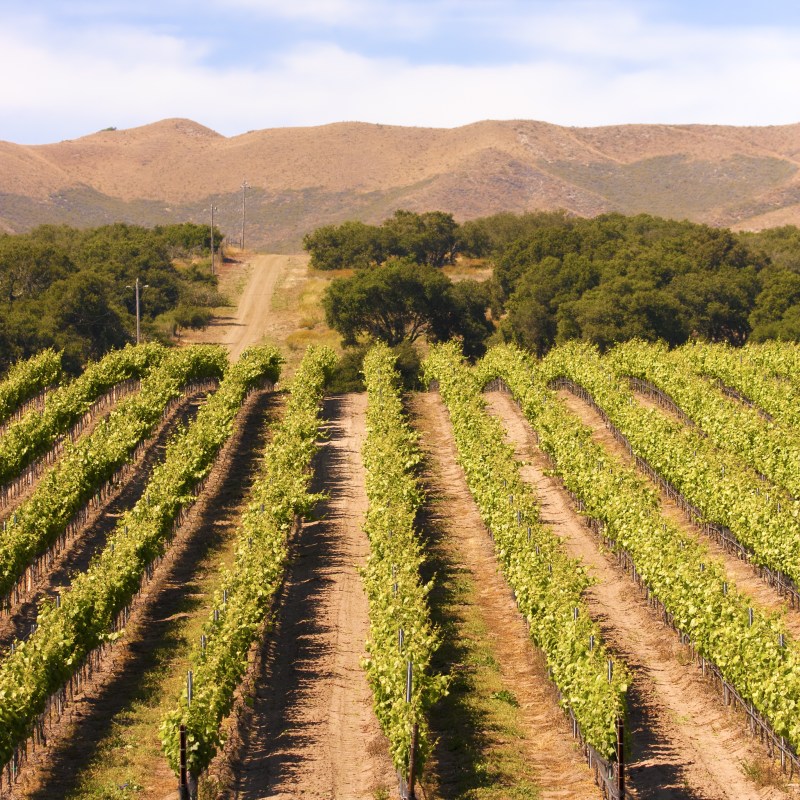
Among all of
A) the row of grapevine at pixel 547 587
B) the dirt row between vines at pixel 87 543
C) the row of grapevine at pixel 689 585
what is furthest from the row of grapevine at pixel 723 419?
the dirt row between vines at pixel 87 543

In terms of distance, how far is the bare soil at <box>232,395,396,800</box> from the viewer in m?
23.0

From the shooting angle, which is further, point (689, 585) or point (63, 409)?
point (63, 409)

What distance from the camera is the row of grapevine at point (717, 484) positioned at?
33375 millimetres

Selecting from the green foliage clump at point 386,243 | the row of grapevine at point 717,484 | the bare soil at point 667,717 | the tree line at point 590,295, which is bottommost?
the bare soil at point 667,717

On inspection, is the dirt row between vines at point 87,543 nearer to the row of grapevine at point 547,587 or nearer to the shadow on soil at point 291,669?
the shadow on soil at point 291,669

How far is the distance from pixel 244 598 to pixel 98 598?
11.5 ft

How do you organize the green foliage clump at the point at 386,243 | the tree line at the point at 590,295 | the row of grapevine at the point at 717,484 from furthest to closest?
the green foliage clump at the point at 386,243, the tree line at the point at 590,295, the row of grapevine at the point at 717,484

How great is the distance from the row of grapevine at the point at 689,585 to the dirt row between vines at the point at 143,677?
470 inches

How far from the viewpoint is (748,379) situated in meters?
57.2

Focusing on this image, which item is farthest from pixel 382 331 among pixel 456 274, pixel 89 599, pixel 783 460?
pixel 89 599

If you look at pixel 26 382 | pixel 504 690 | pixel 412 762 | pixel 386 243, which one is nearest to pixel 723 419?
pixel 504 690

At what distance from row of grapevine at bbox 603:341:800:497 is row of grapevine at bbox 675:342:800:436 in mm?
785

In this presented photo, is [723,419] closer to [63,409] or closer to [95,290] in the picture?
[63,409]

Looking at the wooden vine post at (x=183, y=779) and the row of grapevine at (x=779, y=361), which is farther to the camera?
the row of grapevine at (x=779, y=361)
